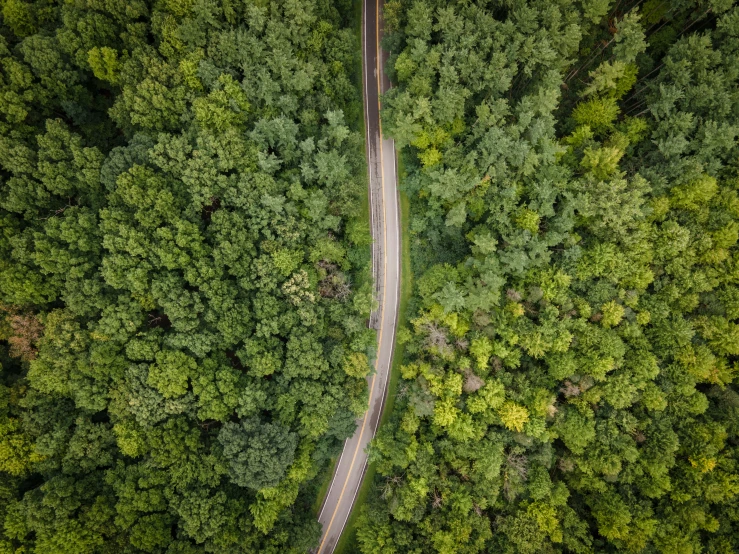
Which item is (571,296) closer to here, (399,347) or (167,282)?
(399,347)

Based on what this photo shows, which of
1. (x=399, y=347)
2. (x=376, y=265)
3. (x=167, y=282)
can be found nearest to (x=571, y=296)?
(x=399, y=347)

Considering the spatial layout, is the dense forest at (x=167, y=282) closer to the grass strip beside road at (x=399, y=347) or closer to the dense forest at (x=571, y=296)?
the grass strip beside road at (x=399, y=347)

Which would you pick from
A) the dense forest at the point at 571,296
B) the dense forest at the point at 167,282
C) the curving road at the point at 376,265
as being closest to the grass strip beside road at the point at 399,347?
the curving road at the point at 376,265

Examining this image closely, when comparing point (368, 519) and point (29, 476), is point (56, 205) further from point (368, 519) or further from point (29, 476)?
point (368, 519)

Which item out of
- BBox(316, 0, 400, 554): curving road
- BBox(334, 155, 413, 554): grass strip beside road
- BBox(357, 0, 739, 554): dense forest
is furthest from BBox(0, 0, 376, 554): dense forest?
BBox(357, 0, 739, 554): dense forest

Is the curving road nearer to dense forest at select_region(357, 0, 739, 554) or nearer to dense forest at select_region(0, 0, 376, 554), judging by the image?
dense forest at select_region(357, 0, 739, 554)

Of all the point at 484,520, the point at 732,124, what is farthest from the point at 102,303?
the point at 732,124
